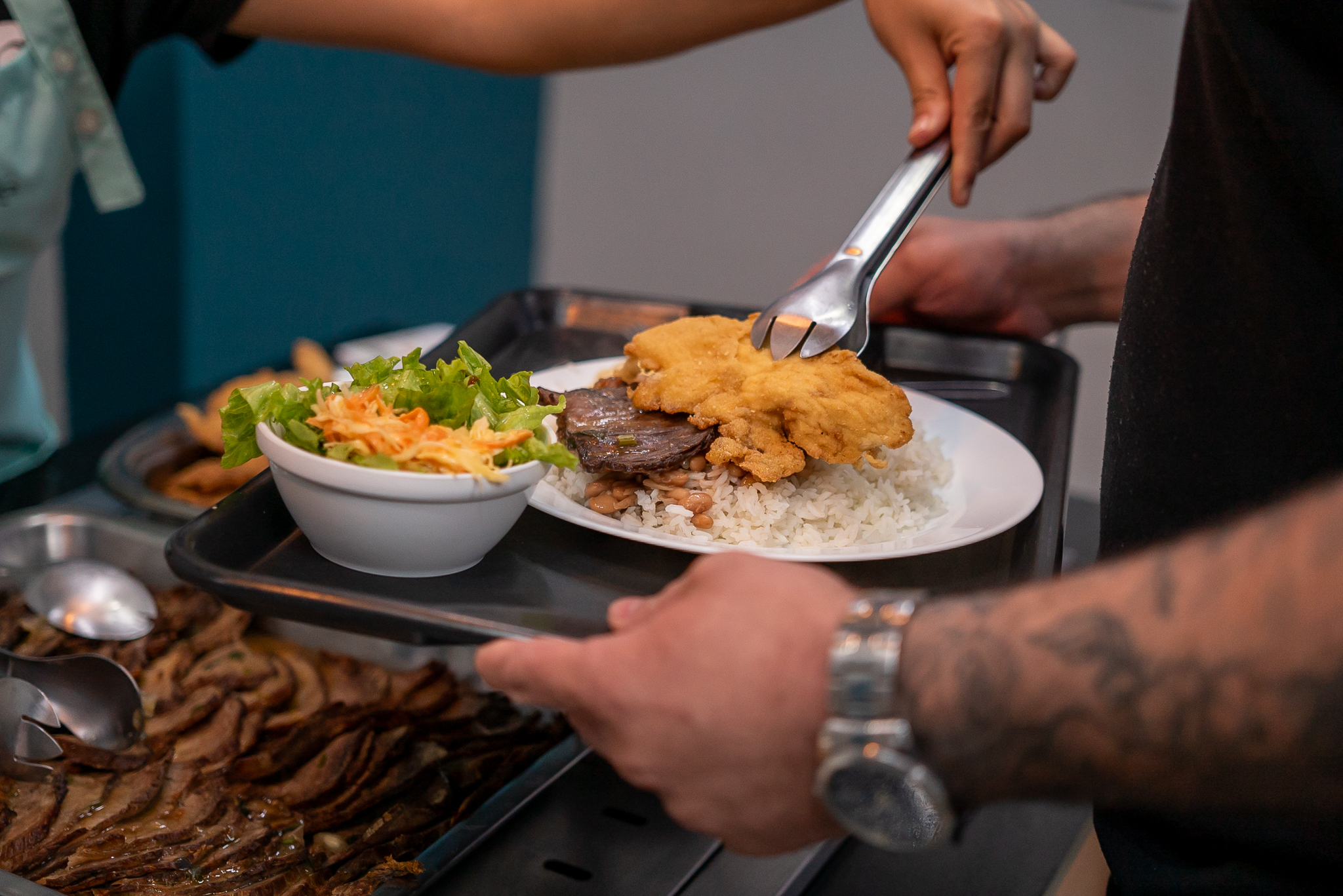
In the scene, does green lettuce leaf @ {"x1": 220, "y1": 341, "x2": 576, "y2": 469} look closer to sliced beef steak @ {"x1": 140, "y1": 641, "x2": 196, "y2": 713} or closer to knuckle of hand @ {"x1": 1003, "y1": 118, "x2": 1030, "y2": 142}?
sliced beef steak @ {"x1": 140, "y1": 641, "x2": 196, "y2": 713}

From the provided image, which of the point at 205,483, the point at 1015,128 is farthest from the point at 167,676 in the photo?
the point at 1015,128

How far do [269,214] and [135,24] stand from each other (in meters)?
2.13

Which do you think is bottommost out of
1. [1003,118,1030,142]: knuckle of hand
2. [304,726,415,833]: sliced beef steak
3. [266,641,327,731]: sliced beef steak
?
[266,641,327,731]: sliced beef steak

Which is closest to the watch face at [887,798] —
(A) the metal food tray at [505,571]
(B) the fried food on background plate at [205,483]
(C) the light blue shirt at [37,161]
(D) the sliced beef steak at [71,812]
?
(A) the metal food tray at [505,571]

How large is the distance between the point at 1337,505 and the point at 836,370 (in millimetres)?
744

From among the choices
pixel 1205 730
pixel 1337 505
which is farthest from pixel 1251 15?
pixel 1205 730

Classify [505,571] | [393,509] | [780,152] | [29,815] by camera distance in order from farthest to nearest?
[780,152], [29,815], [505,571], [393,509]

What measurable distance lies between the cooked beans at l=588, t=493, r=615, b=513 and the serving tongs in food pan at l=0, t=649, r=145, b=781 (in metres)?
0.59

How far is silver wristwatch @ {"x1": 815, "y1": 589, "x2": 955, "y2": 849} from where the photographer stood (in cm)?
73

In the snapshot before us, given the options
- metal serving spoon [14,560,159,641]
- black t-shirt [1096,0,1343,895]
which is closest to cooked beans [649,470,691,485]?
black t-shirt [1096,0,1343,895]

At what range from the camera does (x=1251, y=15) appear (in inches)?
37.6

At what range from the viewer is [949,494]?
1396 millimetres

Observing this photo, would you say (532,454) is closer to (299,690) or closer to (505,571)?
(505,571)

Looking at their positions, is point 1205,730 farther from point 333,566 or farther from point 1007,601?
point 333,566
